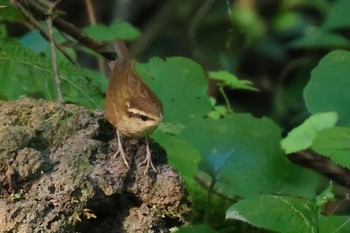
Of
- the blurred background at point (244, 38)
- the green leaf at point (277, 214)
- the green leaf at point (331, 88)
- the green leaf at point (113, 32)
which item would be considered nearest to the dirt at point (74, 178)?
the green leaf at point (277, 214)

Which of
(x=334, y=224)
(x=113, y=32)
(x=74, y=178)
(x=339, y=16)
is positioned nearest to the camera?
(x=74, y=178)

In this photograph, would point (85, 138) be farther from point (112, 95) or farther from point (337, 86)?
point (337, 86)

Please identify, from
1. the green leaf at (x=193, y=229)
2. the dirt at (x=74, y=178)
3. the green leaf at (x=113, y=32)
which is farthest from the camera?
the green leaf at (x=113, y=32)

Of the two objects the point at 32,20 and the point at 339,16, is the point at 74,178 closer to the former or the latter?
the point at 32,20

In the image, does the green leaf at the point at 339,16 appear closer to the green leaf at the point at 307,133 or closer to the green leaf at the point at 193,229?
the green leaf at the point at 307,133

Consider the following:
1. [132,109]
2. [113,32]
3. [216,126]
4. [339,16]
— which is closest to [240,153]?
[216,126]

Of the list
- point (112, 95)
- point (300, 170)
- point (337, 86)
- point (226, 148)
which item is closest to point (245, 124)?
point (226, 148)
